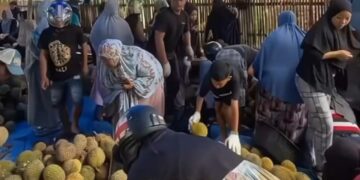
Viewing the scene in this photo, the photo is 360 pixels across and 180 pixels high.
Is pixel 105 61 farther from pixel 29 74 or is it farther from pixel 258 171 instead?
pixel 258 171

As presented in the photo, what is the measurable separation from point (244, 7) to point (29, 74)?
173 inches

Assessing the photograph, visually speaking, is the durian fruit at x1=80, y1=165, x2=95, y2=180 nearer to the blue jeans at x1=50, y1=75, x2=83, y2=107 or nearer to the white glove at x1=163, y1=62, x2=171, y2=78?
the blue jeans at x1=50, y1=75, x2=83, y2=107

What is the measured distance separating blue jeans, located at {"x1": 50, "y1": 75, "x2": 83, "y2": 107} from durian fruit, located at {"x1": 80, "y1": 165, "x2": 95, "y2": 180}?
1.55m

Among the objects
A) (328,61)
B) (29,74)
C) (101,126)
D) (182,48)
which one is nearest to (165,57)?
(182,48)

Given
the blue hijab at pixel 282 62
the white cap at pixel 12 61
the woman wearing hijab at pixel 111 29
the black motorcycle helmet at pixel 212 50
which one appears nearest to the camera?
the blue hijab at pixel 282 62

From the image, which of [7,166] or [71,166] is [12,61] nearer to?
[7,166]

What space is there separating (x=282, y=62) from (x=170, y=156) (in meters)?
2.85

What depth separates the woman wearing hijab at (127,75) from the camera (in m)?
4.27

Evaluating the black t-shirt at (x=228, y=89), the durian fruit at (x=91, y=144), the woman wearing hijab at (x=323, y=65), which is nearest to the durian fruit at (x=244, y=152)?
the black t-shirt at (x=228, y=89)

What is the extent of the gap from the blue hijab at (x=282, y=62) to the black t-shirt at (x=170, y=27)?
0.98 metres

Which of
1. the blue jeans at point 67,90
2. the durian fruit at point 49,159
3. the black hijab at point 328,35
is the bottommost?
the durian fruit at point 49,159

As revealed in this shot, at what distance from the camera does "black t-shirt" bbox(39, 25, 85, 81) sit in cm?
492

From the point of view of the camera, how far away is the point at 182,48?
5.66 metres

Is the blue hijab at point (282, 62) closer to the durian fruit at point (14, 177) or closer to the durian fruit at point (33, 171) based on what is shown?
the durian fruit at point (33, 171)
